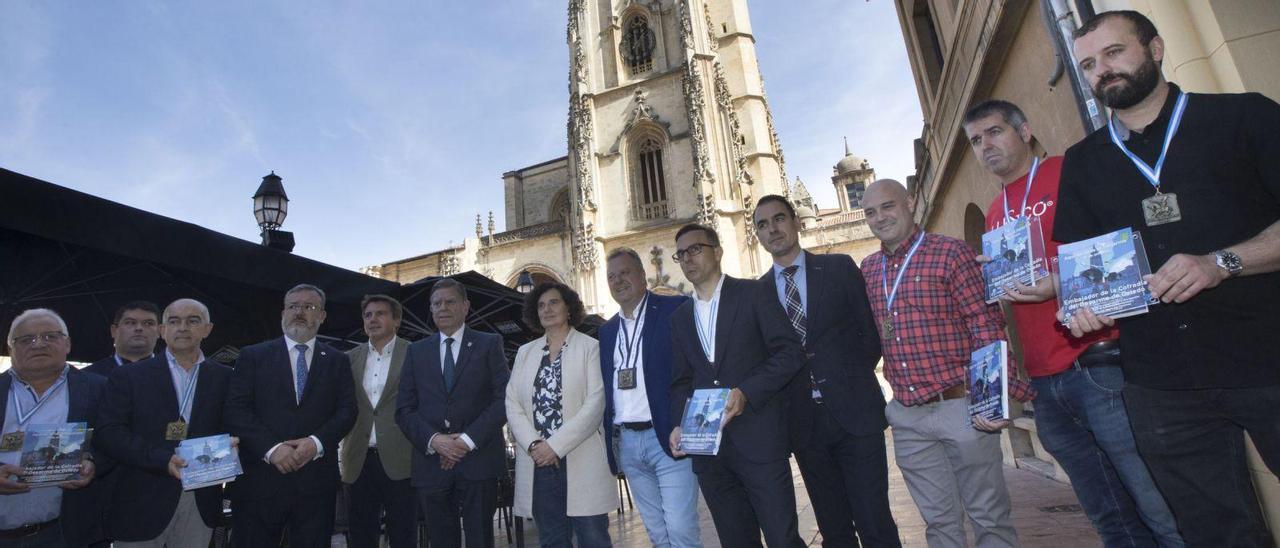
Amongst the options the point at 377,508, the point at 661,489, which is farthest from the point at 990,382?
the point at 377,508

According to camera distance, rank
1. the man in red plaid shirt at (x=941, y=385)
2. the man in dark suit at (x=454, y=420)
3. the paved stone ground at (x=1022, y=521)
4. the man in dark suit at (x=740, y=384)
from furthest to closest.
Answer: the paved stone ground at (x=1022, y=521) → the man in dark suit at (x=454, y=420) → the man in dark suit at (x=740, y=384) → the man in red plaid shirt at (x=941, y=385)

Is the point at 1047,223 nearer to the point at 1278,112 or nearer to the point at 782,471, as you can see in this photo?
the point at 1278,112

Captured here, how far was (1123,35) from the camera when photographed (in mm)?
1974

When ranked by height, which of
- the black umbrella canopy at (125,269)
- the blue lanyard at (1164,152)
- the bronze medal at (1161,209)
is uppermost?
the black umbrella canopy at (125,269)

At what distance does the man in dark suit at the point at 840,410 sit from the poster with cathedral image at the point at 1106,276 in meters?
1.22

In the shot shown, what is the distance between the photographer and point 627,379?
3375mm

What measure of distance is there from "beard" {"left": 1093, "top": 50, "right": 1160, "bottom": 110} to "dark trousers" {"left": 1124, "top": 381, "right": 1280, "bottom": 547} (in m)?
0.96

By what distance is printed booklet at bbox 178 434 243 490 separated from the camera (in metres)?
3.15

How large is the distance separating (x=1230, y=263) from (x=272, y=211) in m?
8.50

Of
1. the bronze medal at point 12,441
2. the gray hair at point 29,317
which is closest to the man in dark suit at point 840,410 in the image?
the bronze medal at point 12,441

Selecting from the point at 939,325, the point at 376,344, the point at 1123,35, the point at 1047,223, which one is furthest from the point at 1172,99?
the point at 376,344

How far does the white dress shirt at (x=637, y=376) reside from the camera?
340 centimetres

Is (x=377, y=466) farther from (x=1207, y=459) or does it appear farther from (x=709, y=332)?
(x=1207, y=459)

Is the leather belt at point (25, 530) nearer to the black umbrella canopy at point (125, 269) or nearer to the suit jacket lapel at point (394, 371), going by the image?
the suit jacket lapel at point (394, 371)
